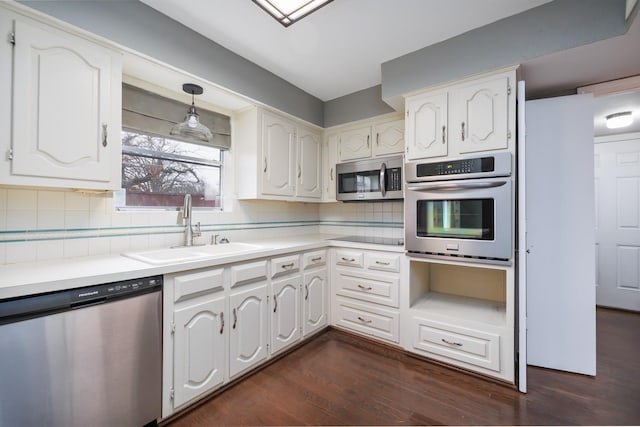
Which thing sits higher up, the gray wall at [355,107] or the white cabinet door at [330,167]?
the gray wall at [355,107]

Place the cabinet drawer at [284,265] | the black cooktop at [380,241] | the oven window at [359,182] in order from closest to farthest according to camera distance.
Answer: the cabinet drawer at [284,265] → the black cooktop at [380,241] → the oven window at [359,182]

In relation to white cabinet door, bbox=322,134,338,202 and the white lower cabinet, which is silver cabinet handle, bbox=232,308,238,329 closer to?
the white lower cabinet

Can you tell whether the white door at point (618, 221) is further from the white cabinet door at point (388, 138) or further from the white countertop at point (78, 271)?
the white countertop at point (78, 271)

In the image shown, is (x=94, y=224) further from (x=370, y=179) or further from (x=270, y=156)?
(x=370, y=179)

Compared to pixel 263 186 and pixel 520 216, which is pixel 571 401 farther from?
pixel 263 186

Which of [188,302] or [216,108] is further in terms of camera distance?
[216,108]

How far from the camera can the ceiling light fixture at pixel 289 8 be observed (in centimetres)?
152

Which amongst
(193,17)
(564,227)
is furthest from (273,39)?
(564,227)

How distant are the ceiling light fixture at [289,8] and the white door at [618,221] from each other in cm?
385

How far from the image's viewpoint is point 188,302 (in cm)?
152

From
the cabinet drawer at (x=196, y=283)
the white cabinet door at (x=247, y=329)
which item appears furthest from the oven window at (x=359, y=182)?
the cabinet drawer at (x=196, y=283)

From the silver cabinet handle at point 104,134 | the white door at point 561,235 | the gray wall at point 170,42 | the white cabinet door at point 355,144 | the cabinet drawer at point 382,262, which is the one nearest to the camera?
the gray wall at point 170,42

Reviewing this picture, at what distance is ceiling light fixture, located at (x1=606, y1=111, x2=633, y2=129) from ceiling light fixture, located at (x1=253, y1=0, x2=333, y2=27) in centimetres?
314

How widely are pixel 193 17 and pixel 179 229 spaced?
1486 mm
